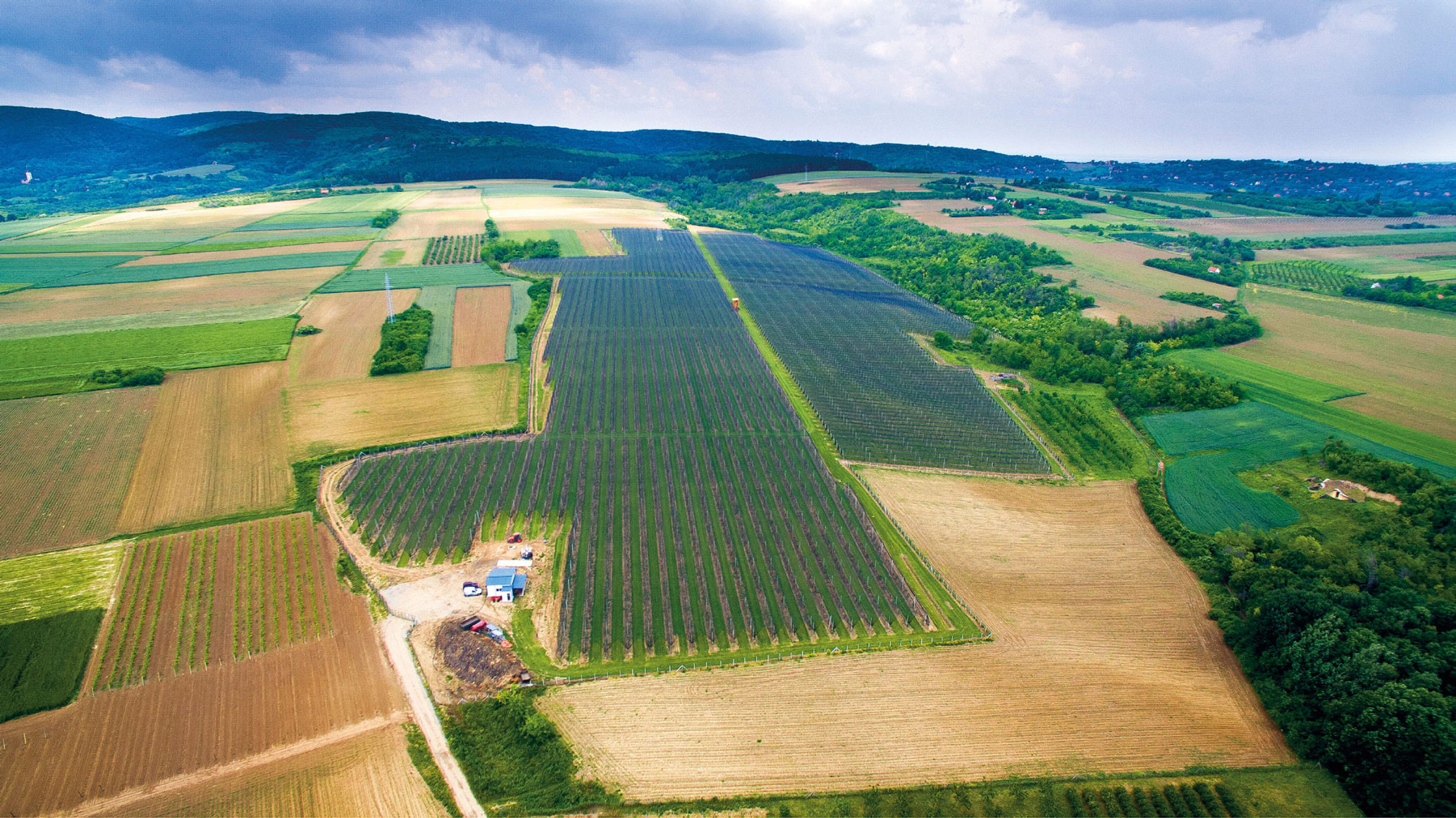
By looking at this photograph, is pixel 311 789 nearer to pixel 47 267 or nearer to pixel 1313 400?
pixel 1313 400

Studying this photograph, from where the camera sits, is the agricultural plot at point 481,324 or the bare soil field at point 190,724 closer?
the bare soil field at point 190,724

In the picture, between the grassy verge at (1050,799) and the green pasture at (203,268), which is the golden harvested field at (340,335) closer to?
the green pasture at (203,268)

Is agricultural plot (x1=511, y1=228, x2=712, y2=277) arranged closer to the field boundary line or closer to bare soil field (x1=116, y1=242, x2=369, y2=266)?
bare soil field (x1=116, y1=242, x2=369, y2=266)

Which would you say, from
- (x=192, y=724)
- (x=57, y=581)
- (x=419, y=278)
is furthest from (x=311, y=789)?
(x=419, y=278)

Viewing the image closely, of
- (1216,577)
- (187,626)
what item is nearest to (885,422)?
(1216,577)

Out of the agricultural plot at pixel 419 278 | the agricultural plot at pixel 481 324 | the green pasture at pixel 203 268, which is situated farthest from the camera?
the green pasture at pixel 203 268

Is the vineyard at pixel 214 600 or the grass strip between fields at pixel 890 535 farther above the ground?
the grass strip between fields at pixel 890 535

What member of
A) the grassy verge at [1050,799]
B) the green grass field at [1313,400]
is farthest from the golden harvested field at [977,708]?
the green grass field at [1313,400]

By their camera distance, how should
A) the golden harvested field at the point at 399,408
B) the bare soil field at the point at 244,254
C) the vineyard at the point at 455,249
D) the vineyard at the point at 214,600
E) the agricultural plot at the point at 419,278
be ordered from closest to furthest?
the vineyard at the point at 214,600, the golden harvested field at the point at 399,408, the agricultural plot at the point at 419,278, the bare soil field at the point at 244,254, the vineyard at the point at 455,249
